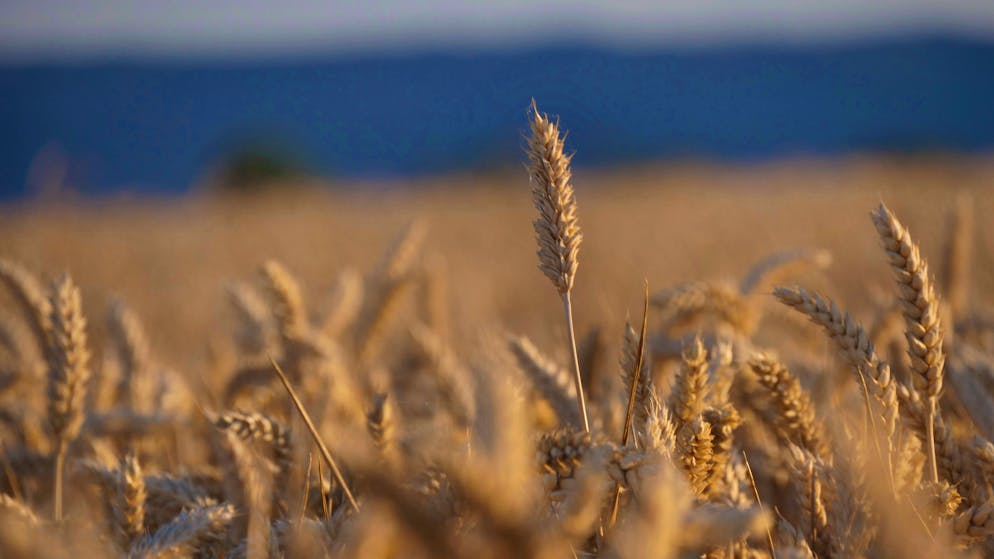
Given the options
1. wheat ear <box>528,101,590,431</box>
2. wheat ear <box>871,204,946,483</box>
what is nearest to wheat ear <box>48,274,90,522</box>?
wheat ear <box>528,101,590,431</box>

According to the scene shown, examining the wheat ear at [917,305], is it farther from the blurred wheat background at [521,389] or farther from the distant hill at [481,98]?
the distant hill at [481,98]

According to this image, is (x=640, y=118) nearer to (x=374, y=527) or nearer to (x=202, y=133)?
(x=202, y=133)

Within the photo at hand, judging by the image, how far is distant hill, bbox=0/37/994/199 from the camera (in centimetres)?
7012

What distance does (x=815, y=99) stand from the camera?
8025 cm

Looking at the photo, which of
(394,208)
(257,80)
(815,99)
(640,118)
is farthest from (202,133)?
(394,208)

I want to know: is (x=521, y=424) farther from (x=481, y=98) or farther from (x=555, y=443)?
(x=481, y=98)

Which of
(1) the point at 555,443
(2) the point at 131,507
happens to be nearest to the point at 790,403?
(1) the point at 555,443

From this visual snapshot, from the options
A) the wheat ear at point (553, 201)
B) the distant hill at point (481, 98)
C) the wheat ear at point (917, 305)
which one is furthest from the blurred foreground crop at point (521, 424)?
the distant hill at point (481, 98)

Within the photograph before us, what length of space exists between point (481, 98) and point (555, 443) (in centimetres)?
8465

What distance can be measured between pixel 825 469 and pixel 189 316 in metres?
3.47

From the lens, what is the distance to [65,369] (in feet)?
4.06

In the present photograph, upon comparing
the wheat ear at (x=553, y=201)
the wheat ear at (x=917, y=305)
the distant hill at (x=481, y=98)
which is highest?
the distant hill at (x=481, y=98)

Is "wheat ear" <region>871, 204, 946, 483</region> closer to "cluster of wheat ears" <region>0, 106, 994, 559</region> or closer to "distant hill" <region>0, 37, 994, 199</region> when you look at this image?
"cluster of wheat ears" <region>0, 106, 994, 559</region>

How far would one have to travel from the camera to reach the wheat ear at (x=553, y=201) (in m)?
0.83
